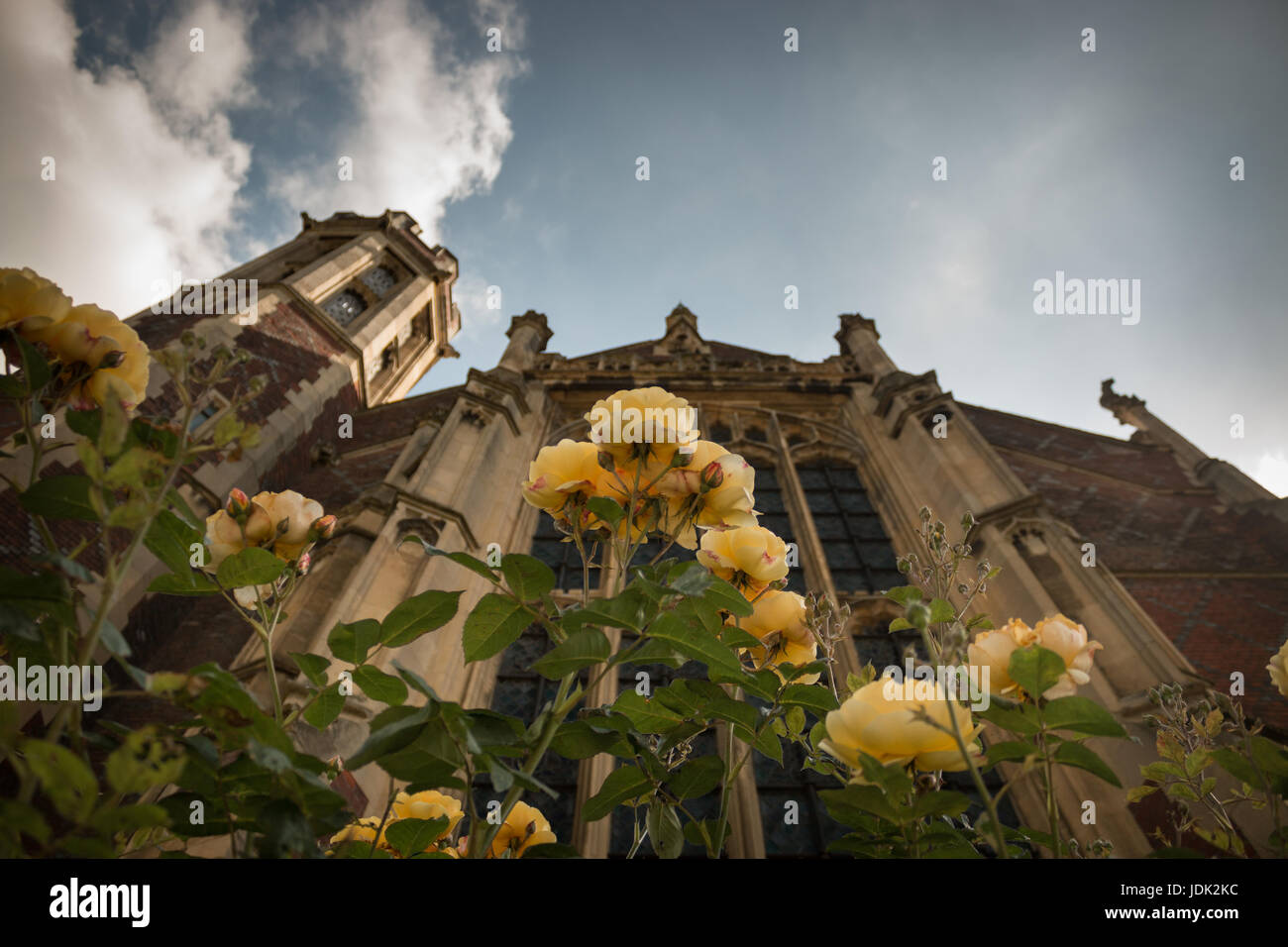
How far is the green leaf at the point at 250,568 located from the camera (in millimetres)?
983

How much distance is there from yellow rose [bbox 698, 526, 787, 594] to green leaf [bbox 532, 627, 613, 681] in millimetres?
395

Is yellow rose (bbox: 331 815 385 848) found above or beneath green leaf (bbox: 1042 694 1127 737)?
beneath

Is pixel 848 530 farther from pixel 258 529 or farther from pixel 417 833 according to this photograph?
pixel 258 529

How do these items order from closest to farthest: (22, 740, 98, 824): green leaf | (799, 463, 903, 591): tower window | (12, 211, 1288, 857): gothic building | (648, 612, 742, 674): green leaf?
1. (22, 740, 98, 824): green leaf
2. (648, 612, 742, 674): green leaf
3. (12, 211, 1288, 857): gothic building
4. (799, 463, 903, 591): tower window

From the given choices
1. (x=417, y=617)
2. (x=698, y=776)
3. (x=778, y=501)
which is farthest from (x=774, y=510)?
(x=417, y=617)

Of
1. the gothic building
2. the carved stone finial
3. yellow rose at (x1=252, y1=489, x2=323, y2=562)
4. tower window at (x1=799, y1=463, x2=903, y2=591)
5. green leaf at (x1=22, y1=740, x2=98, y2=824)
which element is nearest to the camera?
green leaf at (x1=22, y1=740, x2=98, y2=824)

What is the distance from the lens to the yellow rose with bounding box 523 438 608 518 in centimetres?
117

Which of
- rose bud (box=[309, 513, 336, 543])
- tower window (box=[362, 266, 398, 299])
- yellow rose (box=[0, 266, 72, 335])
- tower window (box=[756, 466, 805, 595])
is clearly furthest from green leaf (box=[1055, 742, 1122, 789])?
tower window (box=[362, 266, 398, 299])

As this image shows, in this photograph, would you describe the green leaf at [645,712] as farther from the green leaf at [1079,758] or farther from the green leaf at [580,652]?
the green leaf at [1079,758]

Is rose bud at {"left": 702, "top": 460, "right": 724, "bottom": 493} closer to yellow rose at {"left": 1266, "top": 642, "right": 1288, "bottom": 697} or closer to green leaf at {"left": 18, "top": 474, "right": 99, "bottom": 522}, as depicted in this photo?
green leaf at {"left": 18, "top": 474, "right": 99, "bottom": 522}

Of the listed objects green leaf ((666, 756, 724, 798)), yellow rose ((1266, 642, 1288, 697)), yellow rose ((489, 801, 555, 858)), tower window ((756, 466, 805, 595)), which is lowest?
yellow rose ((489, 801, 555, 858))

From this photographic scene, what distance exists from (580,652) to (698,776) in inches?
20.1

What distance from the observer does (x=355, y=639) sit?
103cm
